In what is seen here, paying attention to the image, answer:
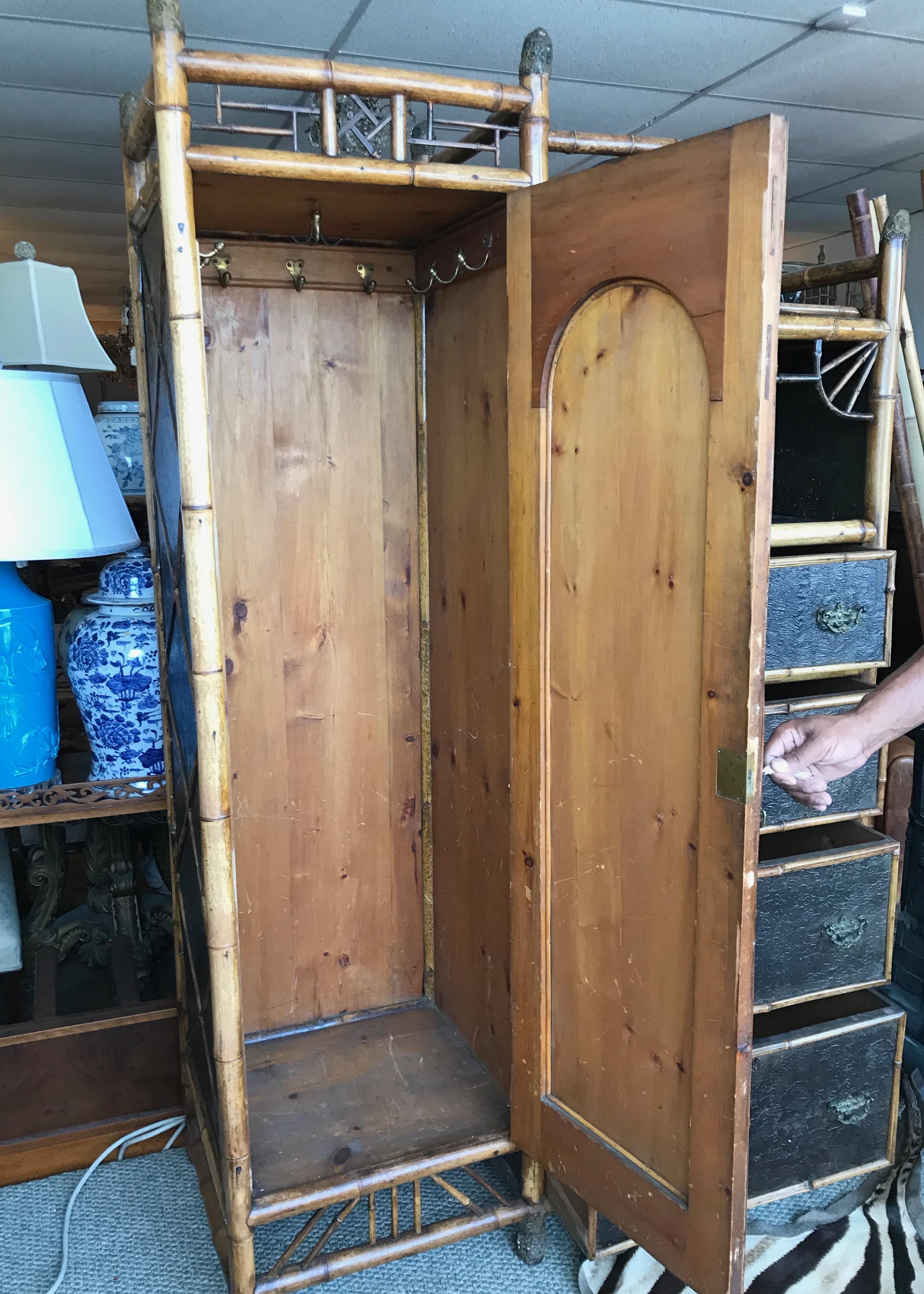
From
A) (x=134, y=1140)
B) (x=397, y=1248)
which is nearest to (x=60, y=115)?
(x=134, y=1140)

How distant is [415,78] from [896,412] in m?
1.44

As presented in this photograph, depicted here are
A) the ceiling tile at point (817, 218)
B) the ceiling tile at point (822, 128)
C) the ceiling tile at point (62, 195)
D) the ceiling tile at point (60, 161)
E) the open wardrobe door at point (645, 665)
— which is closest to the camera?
the open wardrobe door at point (645, 665)

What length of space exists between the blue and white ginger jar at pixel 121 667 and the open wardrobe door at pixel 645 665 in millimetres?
786

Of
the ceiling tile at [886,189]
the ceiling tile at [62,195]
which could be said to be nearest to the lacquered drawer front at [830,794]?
the ceiling tile at [886,189]

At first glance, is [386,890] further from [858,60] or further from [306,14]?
[858,60]

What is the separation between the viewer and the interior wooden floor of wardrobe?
6.08 ft

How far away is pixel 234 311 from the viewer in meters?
2.06

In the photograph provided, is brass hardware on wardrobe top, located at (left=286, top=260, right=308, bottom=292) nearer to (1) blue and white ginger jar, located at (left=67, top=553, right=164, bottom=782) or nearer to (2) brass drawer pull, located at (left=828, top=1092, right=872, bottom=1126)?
(1) blue and white ginger jar, located at (left=67, top=553, right=164, bottom=782)

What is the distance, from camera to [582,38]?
241cm

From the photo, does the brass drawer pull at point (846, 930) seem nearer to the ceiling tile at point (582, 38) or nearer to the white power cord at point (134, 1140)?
the white power cord at point (134, 1140)

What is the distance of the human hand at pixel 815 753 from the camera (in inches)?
56.1

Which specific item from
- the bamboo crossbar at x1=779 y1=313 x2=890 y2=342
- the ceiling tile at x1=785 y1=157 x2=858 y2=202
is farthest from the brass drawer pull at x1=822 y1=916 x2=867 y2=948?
the ceiling tile at x1=785 y1=157 x2=858 y2=202

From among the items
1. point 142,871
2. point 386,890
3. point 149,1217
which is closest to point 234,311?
point 386,890

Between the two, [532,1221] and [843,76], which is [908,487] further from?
[532,1221]
